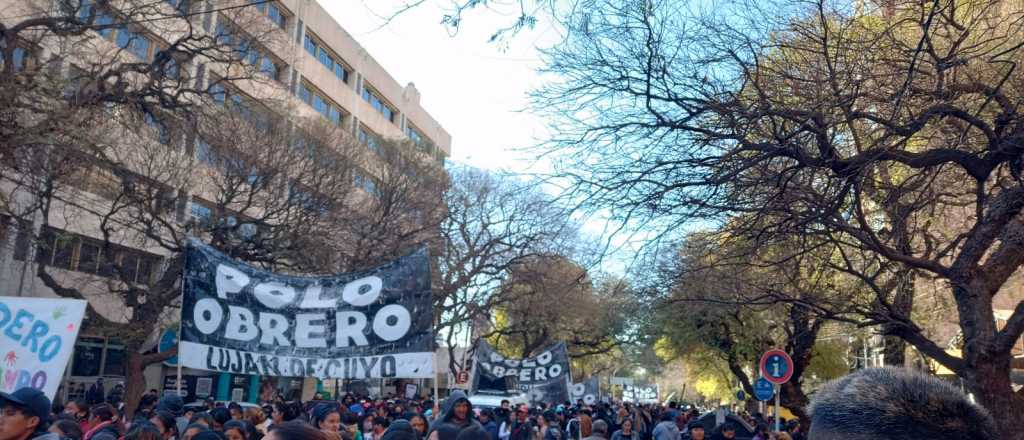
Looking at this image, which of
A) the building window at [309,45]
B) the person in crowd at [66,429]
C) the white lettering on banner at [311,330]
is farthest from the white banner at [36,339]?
the building window at [309,45]

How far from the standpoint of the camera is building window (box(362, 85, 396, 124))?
1957 inches

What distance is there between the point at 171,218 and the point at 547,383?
12217 millimetres

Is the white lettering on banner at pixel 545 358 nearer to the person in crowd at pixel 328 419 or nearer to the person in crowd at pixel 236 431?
the person in crowd at pixel 328 419

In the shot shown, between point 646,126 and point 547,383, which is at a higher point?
point 646,126

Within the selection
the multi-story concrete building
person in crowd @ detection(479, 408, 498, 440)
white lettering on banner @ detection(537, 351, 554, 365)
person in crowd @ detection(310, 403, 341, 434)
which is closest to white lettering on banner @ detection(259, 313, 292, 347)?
person in crowd @ detection(310, 403, 341, 434)

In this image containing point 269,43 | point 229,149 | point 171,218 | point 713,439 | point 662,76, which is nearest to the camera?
point 662,76

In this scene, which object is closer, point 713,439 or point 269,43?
point 713,439

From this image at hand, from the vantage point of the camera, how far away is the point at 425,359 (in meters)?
9.98

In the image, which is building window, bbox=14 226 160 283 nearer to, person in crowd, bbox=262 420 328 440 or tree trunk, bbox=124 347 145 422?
tree trunk, bbox=124 347 145 422

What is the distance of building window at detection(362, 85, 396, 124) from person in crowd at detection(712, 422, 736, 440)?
40816 millimetres

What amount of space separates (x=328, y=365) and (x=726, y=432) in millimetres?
5686

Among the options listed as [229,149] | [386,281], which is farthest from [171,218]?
[386,281]

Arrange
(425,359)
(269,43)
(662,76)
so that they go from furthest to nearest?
(269,43)
(425,359)
(662,76)

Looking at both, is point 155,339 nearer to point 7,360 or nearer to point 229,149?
point 229,149
